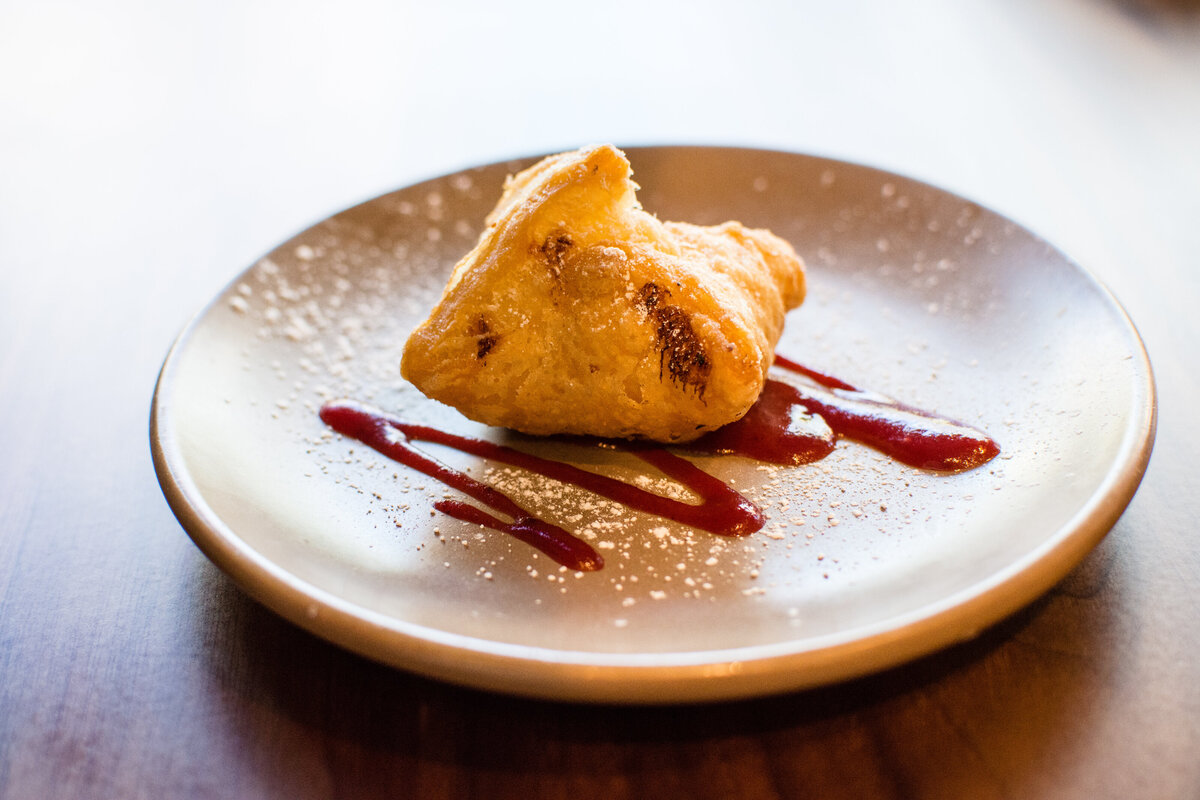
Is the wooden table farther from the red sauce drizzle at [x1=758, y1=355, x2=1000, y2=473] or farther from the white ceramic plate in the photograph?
the red sauce drizzle at [x1=758, y1=355, x2=1000, y2=473]

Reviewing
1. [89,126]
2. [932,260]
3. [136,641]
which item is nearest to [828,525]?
[932,260]

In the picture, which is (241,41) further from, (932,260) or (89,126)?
(932,260)

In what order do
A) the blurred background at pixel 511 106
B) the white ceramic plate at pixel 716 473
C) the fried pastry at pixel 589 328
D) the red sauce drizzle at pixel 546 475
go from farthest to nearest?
the blurred background at pixel 511 106 → the fried pastry at pixel 589 328 → the red sauce drizzle at pixel 546 475 → the white ceramic plate at pixel 716 473

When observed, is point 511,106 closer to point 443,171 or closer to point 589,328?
point 443,171

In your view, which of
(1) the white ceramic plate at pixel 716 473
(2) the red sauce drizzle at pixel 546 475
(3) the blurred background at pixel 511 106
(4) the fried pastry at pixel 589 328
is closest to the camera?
(1) the white ceramic plate at pixel 716 473

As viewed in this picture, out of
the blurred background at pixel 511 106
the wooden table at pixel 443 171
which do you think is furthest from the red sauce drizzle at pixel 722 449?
the blurred background at pixel 511 106

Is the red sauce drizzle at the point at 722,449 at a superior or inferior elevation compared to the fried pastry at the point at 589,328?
inferior

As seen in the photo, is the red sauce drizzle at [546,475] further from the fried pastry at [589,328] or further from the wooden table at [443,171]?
the wooden table at [443,171]
